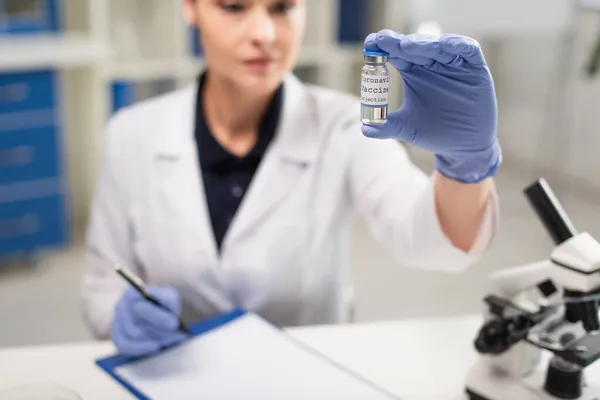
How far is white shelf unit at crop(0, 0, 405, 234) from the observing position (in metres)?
2.88

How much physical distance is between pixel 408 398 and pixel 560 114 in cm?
284

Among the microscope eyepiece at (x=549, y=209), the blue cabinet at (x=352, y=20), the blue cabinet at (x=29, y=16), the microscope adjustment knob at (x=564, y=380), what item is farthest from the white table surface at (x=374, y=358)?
the blue cabinet at (x=352, y=20)

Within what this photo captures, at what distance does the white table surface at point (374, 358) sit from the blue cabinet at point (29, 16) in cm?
199

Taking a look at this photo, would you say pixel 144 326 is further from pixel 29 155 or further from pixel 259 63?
pixel 29 155

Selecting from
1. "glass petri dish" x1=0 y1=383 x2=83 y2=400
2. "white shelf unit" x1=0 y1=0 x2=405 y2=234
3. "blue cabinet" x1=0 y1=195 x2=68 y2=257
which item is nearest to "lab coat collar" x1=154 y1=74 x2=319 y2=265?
"glass petri dish" x1=0 y1=383 x2=83 y2=400

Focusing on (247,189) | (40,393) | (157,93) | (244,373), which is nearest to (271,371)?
(244,373)

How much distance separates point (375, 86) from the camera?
0.75 m

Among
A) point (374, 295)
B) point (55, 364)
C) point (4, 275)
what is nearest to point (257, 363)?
point (55, 364)

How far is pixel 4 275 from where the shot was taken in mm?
2885

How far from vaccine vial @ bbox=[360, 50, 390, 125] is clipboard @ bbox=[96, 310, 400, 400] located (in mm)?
386

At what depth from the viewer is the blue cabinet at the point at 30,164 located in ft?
9.09

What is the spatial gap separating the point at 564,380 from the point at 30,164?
2.34m

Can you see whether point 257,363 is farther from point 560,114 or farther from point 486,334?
point 560,114

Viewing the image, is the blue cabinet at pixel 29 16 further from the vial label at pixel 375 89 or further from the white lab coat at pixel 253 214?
the vial label at pixel 375 89
